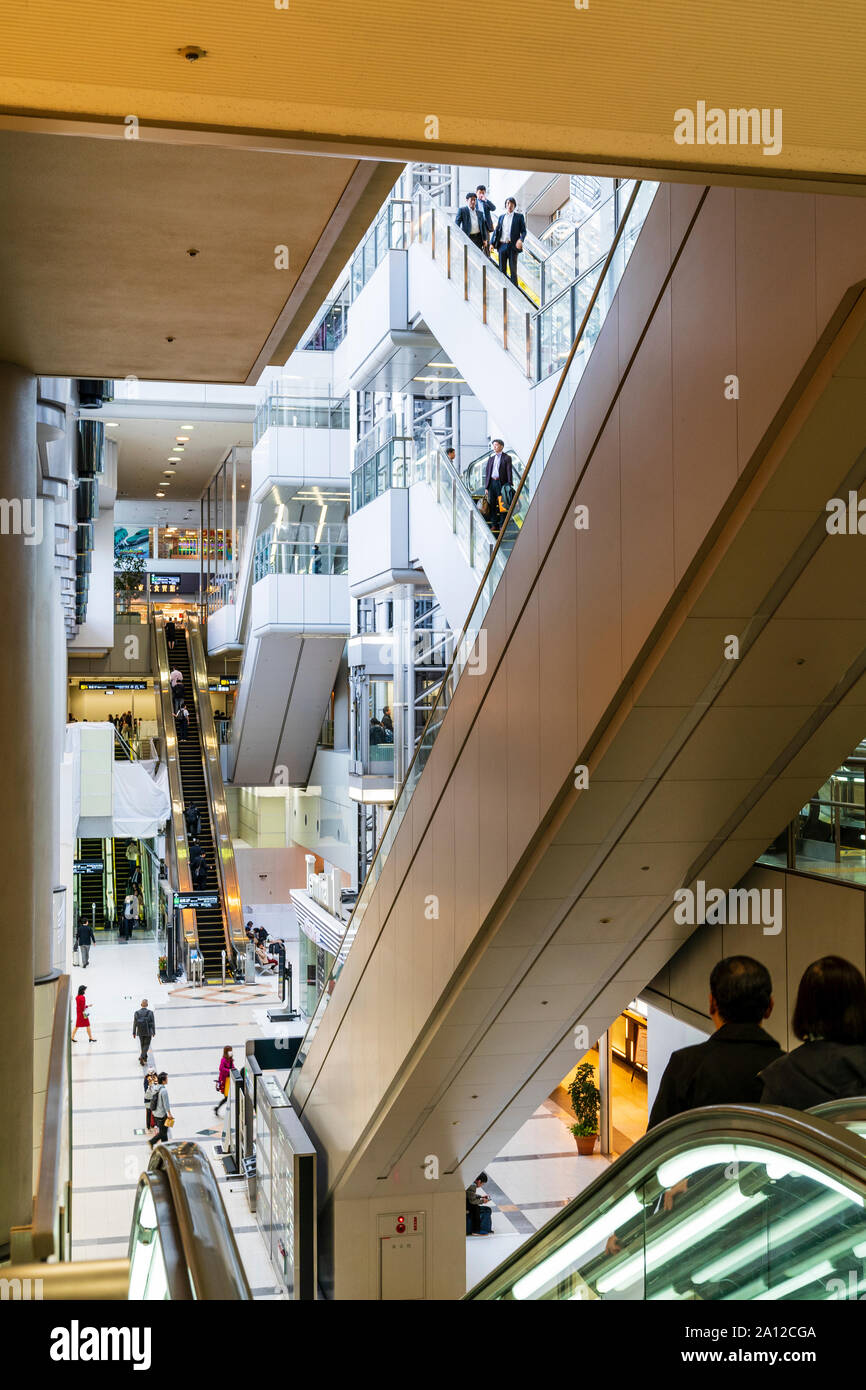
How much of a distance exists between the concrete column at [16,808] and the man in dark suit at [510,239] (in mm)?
6583

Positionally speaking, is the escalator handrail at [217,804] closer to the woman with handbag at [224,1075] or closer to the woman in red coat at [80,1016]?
the woman in red coat at [80,1016]

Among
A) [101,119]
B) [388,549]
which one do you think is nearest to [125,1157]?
[388,549]

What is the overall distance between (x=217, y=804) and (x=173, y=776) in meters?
1.88

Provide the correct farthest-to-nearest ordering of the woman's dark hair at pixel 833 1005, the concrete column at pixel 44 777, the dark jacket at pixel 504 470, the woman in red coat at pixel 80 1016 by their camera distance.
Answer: the woman in red coat at pixel 80 1016, the dark jacket at pixel 504 470, the concrete column at pixel 44 777, the woman's dark hair at pixel 833 1005

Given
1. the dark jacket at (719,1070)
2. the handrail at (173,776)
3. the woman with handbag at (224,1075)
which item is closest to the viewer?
the dark jacket at (719,1070)

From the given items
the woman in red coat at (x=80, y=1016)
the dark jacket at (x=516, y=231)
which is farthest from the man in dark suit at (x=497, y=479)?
the woman in red coat at (x=80, y=1016)

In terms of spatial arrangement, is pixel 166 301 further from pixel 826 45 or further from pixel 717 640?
pixel 826 45

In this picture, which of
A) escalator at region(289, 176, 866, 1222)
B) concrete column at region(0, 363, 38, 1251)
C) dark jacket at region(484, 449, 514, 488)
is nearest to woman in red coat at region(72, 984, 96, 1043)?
escalator at region(289, 176, 866, 1222)

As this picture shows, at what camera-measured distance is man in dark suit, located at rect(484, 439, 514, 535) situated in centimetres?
1022

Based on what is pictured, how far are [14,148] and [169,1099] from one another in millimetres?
14686

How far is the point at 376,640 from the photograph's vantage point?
62.7 feet

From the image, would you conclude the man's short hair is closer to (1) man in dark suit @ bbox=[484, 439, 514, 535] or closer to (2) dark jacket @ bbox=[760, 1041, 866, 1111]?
(2) dark jacket @ bbox=[760, 1041, 866, 1111]

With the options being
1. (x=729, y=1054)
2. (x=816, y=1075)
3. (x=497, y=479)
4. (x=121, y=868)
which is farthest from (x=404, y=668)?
(x=121, y=868)

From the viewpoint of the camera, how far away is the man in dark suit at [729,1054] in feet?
12.5
